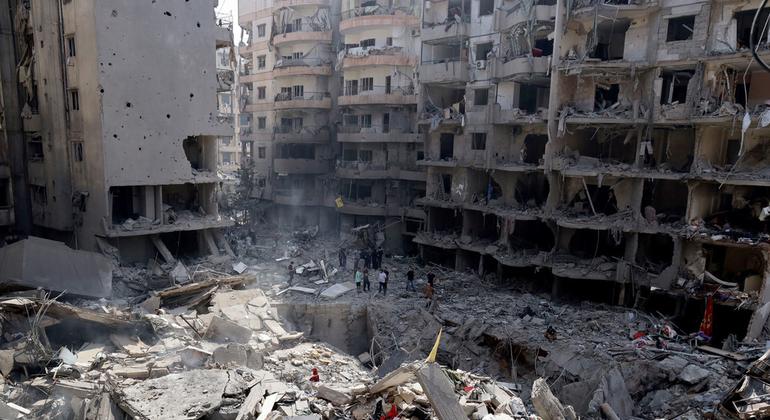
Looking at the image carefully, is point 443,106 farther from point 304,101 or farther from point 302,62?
point 302,62

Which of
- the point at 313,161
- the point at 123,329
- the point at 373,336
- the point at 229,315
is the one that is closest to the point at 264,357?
the point at 229,315

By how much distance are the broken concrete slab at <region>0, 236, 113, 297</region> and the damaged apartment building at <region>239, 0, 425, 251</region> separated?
20081 mm

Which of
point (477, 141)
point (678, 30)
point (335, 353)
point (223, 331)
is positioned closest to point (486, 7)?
point (477, 141)

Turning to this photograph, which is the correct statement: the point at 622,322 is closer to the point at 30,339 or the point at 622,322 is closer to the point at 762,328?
the point at 762,328

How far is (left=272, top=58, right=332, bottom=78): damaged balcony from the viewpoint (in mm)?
42469

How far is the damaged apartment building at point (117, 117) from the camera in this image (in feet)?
80.0

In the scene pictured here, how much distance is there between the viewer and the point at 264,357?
1816cm

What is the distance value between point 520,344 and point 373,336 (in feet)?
21.4

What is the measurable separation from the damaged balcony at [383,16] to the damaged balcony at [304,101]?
607 centimetres

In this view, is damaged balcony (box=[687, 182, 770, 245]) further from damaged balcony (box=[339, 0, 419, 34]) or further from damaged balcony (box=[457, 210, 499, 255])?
damaged balcony (box=[339, 0, 419, 34])

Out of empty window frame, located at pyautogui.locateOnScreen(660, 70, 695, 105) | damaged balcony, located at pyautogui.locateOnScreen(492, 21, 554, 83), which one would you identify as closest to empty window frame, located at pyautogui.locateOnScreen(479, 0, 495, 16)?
damaged balcony, located at pyautogui.locateOnScreen(492, 21, 554, 83)

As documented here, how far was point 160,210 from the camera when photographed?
26.6 m

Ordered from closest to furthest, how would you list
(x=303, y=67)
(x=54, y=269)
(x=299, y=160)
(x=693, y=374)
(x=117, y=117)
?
1. (x=693, y=374)
2. (x=54, y=269)
3. (x=117, y=117)
4. (x=303, y=67)
5. (x=299, y=160)

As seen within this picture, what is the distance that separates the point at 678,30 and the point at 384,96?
64.2ft
